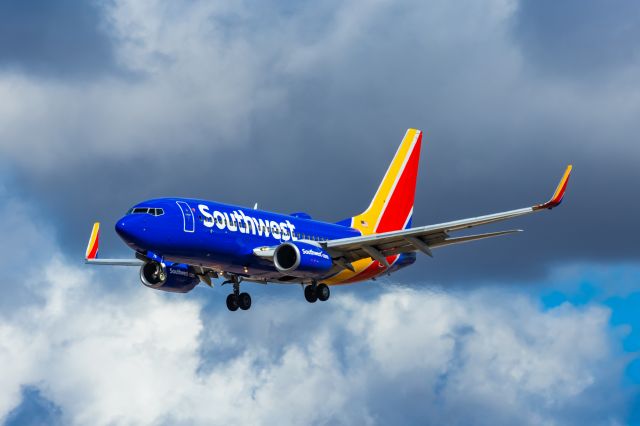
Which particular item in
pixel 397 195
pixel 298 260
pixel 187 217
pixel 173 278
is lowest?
pixel 298 260

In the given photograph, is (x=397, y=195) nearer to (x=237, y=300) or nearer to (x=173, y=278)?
(x=237, y=300)

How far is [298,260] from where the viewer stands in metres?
76.4

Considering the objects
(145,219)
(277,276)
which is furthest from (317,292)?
(145,219)

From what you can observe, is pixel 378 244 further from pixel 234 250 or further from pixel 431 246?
pixel 234 250

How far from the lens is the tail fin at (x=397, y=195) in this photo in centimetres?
9112

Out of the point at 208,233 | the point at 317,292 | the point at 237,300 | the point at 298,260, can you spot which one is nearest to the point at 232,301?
the point at 237,300

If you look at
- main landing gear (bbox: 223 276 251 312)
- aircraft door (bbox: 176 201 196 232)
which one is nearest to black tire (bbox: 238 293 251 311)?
main landing gear (bbox: 223 276 251 312)

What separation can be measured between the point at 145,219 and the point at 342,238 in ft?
55.0

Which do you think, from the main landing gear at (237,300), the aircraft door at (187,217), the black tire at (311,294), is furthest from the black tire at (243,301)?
the aircraft door at (187,217)

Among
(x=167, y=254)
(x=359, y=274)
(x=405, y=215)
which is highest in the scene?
(x=405, y=215)

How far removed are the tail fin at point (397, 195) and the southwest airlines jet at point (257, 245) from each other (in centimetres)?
198

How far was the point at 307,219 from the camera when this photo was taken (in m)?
83.5

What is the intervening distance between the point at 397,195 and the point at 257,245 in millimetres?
19418

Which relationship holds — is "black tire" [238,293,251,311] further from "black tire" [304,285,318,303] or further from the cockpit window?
the cockpit window
